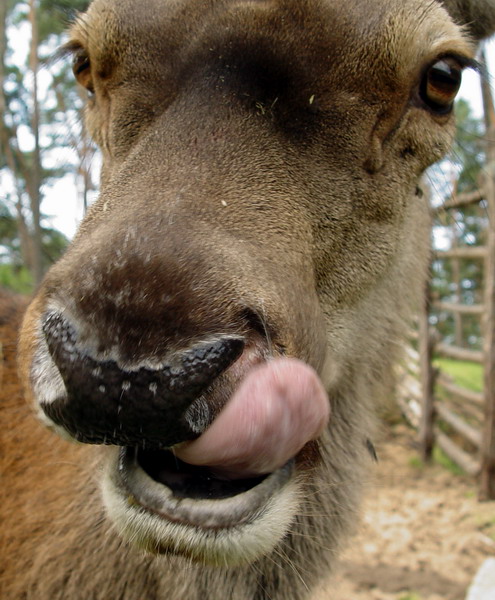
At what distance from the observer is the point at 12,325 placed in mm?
3396

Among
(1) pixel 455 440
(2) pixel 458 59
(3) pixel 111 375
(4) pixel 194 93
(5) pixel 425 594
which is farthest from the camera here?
(1) pixel 455 440

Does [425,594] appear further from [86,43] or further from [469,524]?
[86,43]

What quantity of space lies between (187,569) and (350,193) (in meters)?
1.65

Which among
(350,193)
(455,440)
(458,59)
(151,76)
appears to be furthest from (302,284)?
(455,440)

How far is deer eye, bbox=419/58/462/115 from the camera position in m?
2.33

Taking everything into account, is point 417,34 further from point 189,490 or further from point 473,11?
point 189,490

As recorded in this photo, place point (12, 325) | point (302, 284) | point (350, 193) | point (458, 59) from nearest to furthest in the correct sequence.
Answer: point (302, 284)
point (350, 193)
point (458, 59)
point (12, 325)

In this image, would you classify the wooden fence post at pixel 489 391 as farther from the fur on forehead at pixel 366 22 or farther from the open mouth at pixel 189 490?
the open mouth at pixel 189 490

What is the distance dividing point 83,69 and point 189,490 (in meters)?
2.08

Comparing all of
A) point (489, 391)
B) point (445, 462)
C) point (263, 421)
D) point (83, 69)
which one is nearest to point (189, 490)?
point (263, 421)

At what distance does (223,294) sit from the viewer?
4.91 feet

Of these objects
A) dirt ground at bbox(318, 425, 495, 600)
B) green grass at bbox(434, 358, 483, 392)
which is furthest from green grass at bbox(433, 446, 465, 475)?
green grass at bbox(434, 358, 483, 392)

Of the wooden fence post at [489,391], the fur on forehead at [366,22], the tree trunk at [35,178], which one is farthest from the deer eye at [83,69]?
the wooden fence post at [489,391]

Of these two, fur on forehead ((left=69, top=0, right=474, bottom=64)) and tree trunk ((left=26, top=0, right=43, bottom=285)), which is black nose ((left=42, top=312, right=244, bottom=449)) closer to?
fur on forehead ((left=69, top=0, right=474, bottom=64))
